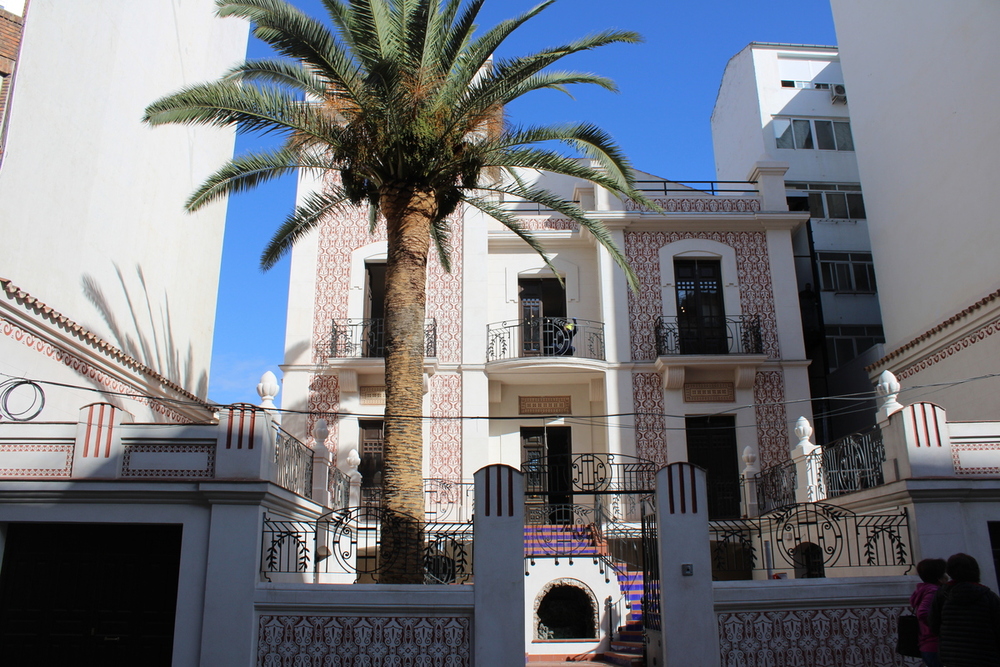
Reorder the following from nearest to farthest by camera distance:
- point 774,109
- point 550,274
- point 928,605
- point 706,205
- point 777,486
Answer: point 928,605, point 777,486, point 706,205, point 550,274, point 774,109

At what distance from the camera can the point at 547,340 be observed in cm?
1850

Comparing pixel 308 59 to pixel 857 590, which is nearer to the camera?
pixel 857 590

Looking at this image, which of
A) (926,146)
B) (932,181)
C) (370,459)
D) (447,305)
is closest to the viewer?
(932,181)

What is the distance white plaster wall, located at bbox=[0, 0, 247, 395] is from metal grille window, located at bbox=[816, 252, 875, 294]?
50.5ft

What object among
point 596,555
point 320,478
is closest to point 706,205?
point 596,555

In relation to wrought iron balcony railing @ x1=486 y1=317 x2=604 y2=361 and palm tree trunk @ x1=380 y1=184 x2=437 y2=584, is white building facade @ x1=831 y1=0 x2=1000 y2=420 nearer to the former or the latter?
wrought iron balcony railing @ x1=486 y1=317 x2=604 y2=361

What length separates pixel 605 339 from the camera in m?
18.1

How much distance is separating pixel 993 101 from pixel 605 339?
8258mm

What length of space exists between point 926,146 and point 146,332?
1550 centimetres

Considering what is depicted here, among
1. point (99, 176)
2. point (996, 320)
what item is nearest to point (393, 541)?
point (99, 176)

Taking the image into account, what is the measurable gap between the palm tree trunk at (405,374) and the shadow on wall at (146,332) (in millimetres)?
5787

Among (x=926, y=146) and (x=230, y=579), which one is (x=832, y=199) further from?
(x=230, y=579)

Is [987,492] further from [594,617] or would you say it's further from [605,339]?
[605,339]

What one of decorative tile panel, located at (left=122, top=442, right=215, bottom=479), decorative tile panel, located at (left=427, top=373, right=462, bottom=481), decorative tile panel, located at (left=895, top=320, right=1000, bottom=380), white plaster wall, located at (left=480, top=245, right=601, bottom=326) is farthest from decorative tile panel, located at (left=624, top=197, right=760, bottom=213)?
decorative tile panel, located at (left=122, top=442, right=215, bottom=479)
